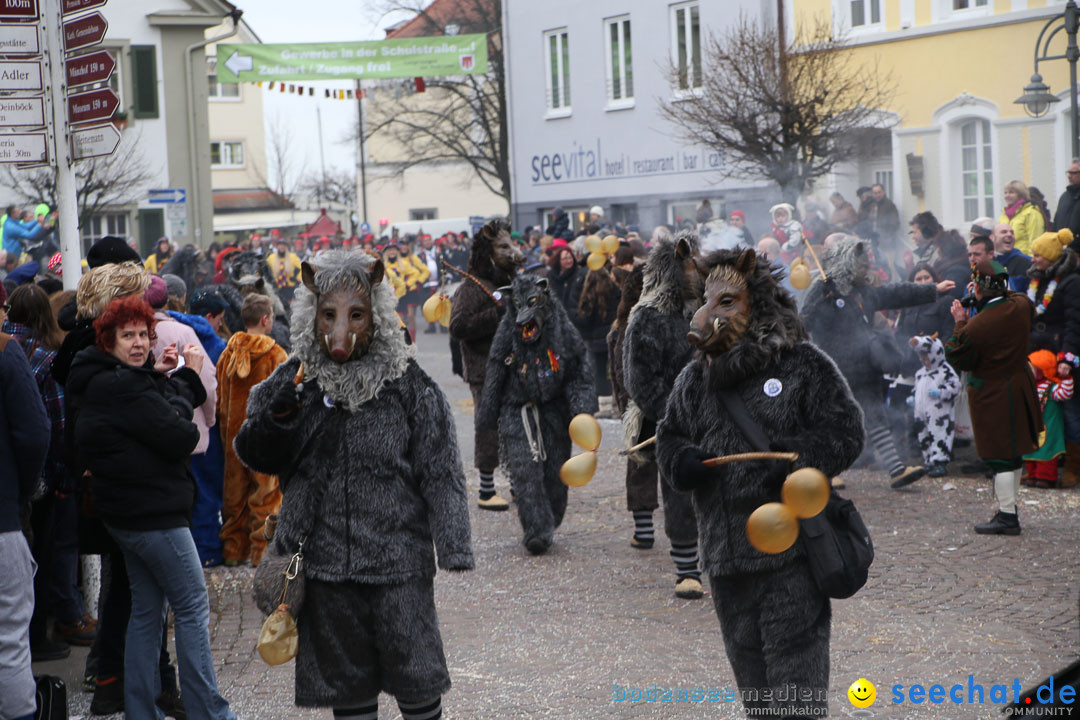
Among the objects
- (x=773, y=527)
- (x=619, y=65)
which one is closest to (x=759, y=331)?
(x=773, y=527)

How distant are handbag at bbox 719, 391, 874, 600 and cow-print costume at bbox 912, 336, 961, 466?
23.3 feet

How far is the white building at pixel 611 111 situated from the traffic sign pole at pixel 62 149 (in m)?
18.2

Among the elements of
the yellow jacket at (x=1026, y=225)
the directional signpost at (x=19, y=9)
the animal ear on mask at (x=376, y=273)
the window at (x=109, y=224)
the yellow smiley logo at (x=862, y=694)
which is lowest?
the yellow smiley logo at (x=862, y=694)

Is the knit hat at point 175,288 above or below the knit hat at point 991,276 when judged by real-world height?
above

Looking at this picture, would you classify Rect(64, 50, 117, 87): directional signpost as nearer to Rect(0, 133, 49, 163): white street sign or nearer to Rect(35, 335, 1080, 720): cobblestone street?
Rect(0, 133, 49, 163): white street sign

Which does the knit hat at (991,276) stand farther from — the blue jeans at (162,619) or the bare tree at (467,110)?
the bare tree at (467,110)

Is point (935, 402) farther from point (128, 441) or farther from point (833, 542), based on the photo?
point (128, 441)

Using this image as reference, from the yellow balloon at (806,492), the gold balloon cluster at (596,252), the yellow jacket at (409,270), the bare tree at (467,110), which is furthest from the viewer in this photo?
the bare tree at (467,110)

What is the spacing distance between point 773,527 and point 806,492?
15cm

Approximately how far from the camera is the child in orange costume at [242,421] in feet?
26.8

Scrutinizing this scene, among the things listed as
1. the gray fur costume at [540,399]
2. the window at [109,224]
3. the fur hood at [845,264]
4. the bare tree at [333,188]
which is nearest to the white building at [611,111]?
the window at [109,224]

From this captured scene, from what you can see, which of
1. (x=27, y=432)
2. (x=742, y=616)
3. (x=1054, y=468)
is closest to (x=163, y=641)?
(x=27, y=432)

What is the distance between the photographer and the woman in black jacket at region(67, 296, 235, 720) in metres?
4.91

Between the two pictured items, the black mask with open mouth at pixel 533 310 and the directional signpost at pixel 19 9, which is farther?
the black mask with open mouth at pixel 533 310
